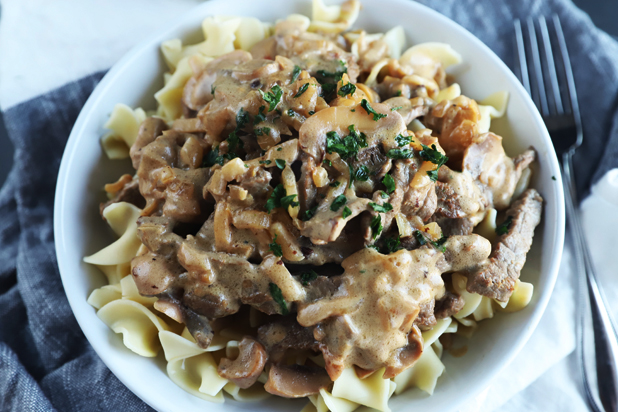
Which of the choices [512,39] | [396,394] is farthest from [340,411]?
[512,39]

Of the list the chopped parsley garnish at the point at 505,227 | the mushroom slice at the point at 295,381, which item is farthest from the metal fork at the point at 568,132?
the mushroom slice at the point at 295,381

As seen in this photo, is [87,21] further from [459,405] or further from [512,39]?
[459,405]

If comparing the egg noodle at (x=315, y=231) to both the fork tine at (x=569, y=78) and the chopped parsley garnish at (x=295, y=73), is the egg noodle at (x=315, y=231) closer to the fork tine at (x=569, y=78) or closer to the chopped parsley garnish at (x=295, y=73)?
the chopped parsley garnish at (x=295, y=73)

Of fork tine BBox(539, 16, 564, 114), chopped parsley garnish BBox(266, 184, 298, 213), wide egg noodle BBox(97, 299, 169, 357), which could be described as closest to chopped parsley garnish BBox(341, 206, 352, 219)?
chopped parsley garnish BBox(266, 184, 298, 213)

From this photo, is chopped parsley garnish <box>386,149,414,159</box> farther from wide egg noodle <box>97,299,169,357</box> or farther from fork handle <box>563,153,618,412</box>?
fork handle <box>563,153,618,412</box>

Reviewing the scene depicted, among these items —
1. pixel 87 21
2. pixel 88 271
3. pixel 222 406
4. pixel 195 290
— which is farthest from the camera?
pixel 87 21

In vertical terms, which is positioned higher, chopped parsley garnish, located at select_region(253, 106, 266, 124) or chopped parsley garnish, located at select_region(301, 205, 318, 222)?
chopped parsley garnish, located at select_region(253, 106, 266, 124)
